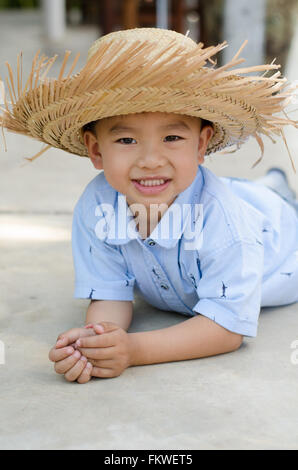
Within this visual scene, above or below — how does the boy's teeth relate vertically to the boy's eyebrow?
below

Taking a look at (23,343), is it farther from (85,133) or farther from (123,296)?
(85,133)

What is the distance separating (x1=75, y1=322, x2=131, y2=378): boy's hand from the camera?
63.7 inches

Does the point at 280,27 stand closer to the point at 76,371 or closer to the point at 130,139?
the point at 130,139

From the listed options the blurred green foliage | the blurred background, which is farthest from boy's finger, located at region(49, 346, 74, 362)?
the blurred green foliage

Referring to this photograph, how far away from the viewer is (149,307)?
2.18 m

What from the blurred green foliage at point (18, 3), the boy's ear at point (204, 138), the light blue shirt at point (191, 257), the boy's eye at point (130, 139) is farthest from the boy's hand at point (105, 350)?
the blurred green foliage at point (18, 3)

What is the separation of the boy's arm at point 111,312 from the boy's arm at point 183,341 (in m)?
0.22

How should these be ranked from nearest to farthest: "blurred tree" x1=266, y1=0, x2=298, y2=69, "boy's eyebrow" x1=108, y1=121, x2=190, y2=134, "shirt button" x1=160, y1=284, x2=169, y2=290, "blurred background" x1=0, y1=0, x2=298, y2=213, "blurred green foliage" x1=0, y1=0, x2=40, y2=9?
"boy's eyebrow" x1=108, y1=121, x2=190, y2=134 → "shirt button" x1=160, y1=284, x2=169, y2=290 → "blurred background" x1=0, y1=0, x2=298, y2=213 → "blurred tree" x1=266, y1=0, x2=298, y2=69 → "blurred green foliage" x1=0, y1=0, x2=40, y2=9

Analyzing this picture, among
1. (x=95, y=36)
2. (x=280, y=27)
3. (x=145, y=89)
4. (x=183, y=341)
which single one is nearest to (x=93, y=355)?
(x=183, y=341)

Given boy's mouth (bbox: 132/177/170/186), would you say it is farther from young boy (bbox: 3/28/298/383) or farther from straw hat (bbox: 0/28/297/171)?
straw hat (bbox: 0/28/297/171)

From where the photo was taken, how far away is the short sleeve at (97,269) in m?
1.96

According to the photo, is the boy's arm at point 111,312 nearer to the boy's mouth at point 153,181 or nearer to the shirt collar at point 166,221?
the shirt collar at point 166,221

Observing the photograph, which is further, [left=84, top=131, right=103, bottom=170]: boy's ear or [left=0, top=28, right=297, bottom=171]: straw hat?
[left=84, top=131, right=103, bottom=170]: boy's ear

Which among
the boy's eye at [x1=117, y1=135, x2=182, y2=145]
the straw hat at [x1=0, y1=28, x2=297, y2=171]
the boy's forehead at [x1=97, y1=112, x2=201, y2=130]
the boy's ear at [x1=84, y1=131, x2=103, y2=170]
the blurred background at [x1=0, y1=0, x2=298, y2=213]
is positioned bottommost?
the blurred background at [x1=0, y1=0, x2=298, y2=213]
